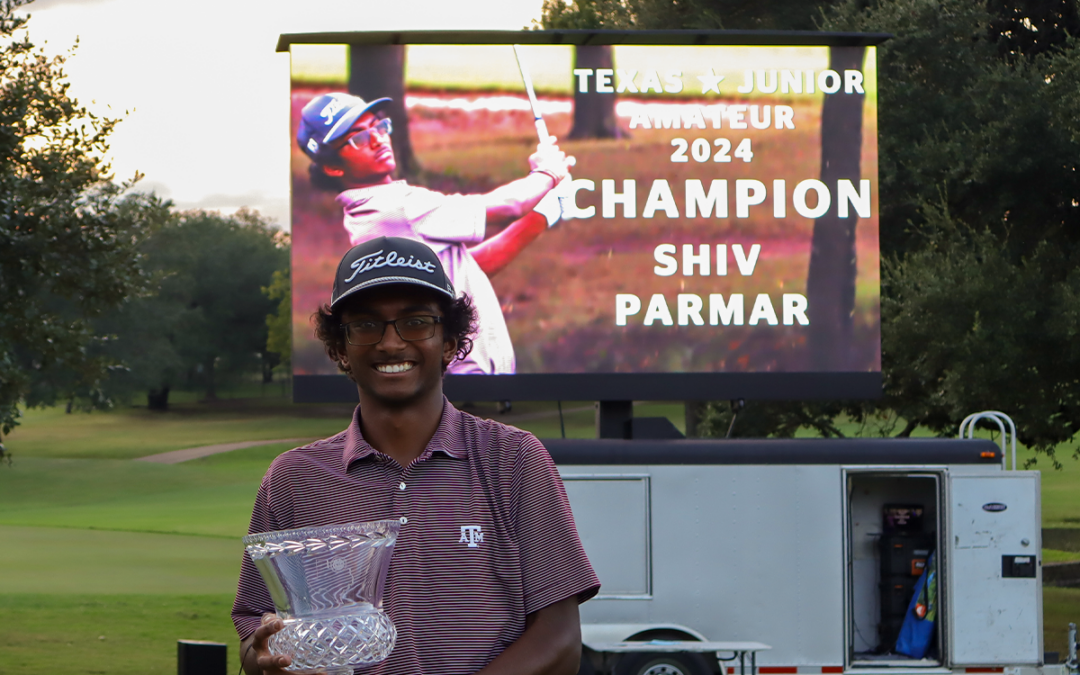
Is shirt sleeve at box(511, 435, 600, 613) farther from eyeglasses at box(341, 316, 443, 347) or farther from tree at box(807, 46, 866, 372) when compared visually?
tree at box(807, 46, 866, 372)

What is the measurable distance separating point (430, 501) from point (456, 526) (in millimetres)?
64

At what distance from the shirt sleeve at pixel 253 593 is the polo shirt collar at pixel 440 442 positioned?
0.56 feet

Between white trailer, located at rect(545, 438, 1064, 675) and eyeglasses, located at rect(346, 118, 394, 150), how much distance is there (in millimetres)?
3113

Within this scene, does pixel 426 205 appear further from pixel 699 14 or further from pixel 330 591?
pixel 699 14

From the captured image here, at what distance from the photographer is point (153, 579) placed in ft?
85.4

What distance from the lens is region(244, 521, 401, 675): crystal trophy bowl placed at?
2.25 m

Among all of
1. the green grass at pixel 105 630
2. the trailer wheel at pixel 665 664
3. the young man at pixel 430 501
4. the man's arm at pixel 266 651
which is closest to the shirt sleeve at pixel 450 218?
the trailer wheel at pixel 665 664

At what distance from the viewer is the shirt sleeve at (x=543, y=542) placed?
7.95ft

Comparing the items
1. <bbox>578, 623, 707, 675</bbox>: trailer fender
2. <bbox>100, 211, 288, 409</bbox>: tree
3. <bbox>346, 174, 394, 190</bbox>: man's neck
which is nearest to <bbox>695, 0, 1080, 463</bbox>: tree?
<bbox>578, 623, 707, 675</bbox>: trailer fender

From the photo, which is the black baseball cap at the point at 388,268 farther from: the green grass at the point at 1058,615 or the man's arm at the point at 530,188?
the green grass at the point at 1058,615

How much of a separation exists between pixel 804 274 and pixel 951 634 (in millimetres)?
3166

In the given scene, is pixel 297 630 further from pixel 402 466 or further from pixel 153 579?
pixel 153 579

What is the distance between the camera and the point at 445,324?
2576mm

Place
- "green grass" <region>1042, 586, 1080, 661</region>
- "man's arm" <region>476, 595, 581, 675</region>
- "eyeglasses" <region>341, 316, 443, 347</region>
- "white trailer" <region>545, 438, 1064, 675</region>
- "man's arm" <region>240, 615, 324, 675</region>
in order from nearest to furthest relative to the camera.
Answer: "man's arm" <region>240, 615, 324, 675</region> → "man's arm" <region>476, 595, 581, 675</region> → "eyeglasses" <region>341, 316, 443, 347</region> → "white trailer" <region>545, 438, 1064, 675</region> → "green grass" <region>1042, 586, 1080, 661</region>
